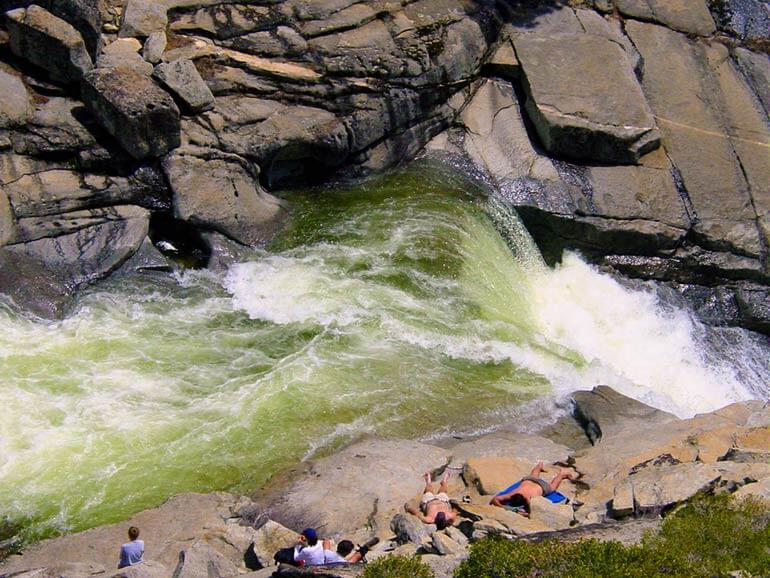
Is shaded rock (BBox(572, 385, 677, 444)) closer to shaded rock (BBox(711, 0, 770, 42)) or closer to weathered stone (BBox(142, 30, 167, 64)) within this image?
weathered stone (BBox(142, 30, 167, 64))

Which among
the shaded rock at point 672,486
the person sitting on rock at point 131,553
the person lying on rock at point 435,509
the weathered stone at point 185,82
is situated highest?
the weathered stone at point 185,82

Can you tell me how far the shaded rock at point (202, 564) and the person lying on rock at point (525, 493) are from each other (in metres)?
3.72

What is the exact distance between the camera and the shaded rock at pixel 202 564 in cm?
1099

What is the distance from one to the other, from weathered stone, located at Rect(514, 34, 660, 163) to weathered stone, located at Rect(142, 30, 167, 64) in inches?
335

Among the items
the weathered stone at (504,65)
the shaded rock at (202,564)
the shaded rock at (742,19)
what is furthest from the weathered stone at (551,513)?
the shaded rock at (742,19)

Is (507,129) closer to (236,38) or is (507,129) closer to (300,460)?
(236,38)

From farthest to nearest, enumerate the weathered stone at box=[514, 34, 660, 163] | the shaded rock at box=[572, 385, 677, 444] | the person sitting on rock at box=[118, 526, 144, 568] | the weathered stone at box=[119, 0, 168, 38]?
1. the weathered stone at box=[514, 34, 660, 163]
2. the weathered stone at box=[119, 0, 168, 38]
3. the shaded rock at box=[572, 385, 677, 444]
4. the person sitting on rock at box=[118, 526, 144, 568]

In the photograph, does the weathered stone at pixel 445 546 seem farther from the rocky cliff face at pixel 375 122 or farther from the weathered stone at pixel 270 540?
the rocky cliff face at pixel 375 122

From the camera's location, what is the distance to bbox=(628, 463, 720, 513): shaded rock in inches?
457

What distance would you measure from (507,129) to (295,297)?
24.7ft

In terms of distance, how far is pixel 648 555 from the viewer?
9789 mm

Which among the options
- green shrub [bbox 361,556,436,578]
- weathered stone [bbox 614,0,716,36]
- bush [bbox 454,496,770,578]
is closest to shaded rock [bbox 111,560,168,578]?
green shrub [bbox 361,556,436,578]

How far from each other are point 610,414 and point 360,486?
16.0 ft

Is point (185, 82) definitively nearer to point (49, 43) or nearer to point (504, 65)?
point (49, 43)
